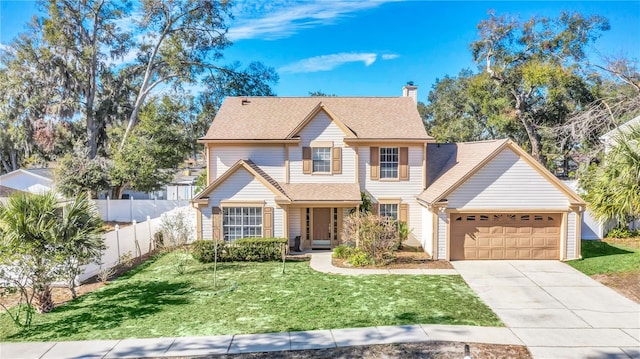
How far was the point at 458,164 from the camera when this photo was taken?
16906 millimetres

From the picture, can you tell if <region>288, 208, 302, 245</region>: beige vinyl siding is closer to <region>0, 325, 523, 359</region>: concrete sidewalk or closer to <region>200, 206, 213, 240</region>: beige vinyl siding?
<region>200, 206, 213, 240</region>: beige vinyl siding

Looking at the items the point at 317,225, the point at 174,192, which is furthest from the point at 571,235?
the point at 174,192

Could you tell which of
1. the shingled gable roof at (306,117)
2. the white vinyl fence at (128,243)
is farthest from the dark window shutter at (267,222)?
the white vinyl fence at (128,243)

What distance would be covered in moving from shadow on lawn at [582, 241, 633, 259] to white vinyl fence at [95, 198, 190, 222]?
23.0m

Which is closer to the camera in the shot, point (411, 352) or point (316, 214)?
point (411, 352)

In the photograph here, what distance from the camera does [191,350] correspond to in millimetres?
7633

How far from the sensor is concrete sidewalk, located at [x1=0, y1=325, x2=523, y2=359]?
7609mm

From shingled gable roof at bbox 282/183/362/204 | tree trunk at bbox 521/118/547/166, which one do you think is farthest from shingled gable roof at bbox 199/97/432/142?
tree trunk at bbox 521/118/547/166

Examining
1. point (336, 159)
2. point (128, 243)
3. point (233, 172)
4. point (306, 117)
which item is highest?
point (306, 117)

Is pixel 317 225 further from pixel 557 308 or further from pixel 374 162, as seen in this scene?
pixel 557 308

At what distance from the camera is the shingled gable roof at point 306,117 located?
17734 mm

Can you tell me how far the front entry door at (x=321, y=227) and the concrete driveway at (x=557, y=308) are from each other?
5.95m

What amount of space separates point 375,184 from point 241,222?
6.54m

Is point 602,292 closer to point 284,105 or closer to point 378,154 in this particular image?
point 378,154
